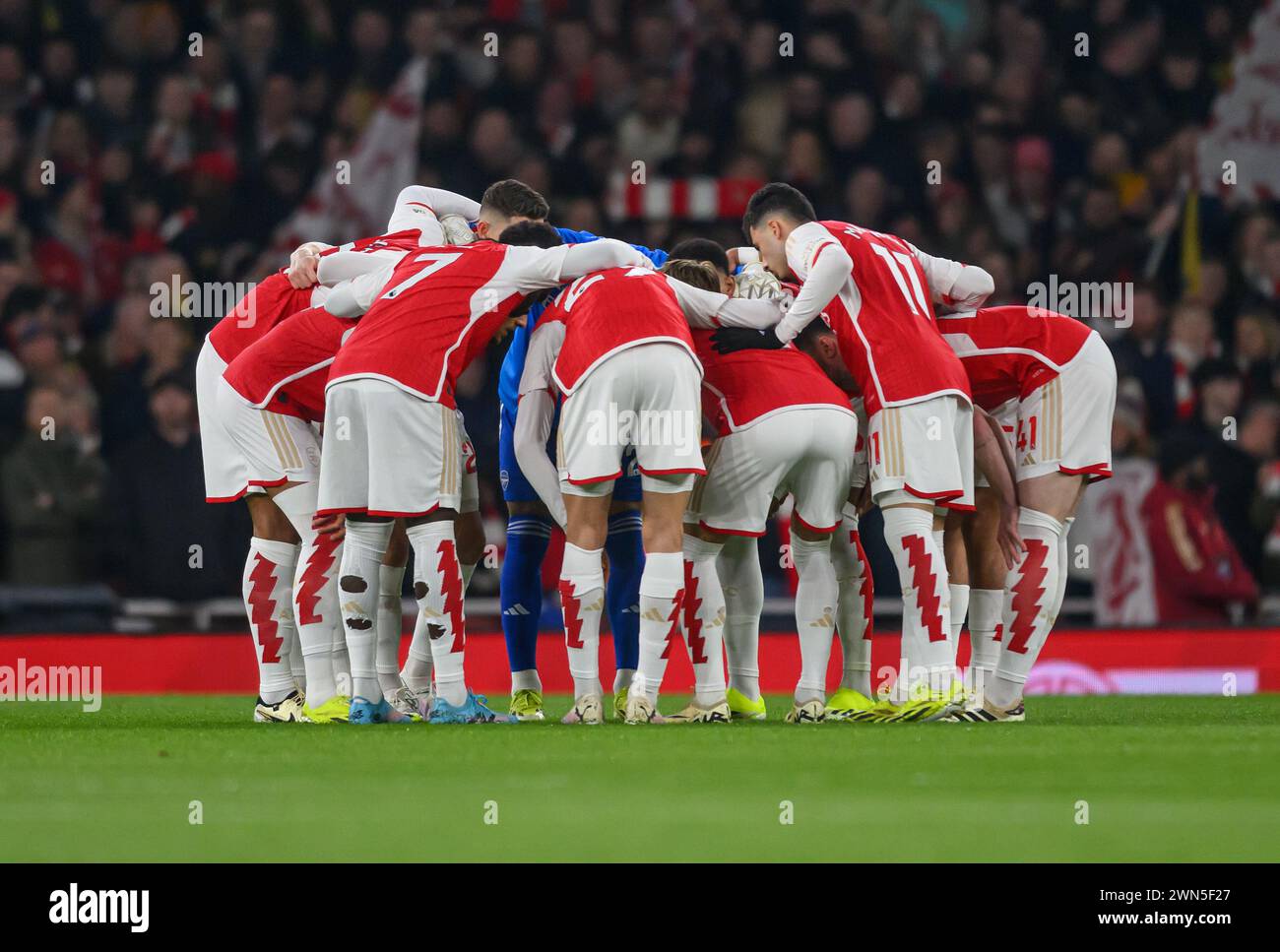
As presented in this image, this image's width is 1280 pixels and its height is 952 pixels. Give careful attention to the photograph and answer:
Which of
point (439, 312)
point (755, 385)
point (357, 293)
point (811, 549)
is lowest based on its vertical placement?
point (811, 549)

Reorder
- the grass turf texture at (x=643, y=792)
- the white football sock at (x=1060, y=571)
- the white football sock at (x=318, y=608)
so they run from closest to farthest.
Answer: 1. the grass turf texture at (x=643, y=792)
2. the white football sock at (x=318, y=608)
3. the white football sock at (x=1060, y=571)

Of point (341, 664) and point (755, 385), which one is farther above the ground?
point (755, 385)

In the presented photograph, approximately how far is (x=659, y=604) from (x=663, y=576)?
10 centimetres

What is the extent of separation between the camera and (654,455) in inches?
256

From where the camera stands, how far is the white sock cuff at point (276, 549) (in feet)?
23.9

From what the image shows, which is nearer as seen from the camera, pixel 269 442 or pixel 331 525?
pixel 331 525

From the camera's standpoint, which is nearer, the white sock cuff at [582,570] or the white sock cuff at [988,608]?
the white sock cuff at [582,570]

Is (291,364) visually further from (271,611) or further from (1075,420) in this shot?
(1075,420)

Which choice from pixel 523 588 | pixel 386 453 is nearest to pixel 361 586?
pixel 386 453

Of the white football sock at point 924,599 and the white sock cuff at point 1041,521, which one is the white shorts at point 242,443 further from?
the white sock cuff at point 1041,521

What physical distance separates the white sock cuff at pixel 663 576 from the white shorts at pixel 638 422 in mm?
243

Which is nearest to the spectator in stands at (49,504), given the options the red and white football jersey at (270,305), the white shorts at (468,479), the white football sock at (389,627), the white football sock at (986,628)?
the red and white football jersey at (270,305)

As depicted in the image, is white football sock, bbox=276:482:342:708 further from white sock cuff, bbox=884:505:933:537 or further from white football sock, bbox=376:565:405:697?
white sock cuff, bbox=884:505:933:537

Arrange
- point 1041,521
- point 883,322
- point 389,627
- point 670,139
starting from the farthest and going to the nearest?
point 670,139, point 389,627, point 1041,521, point 883,322
